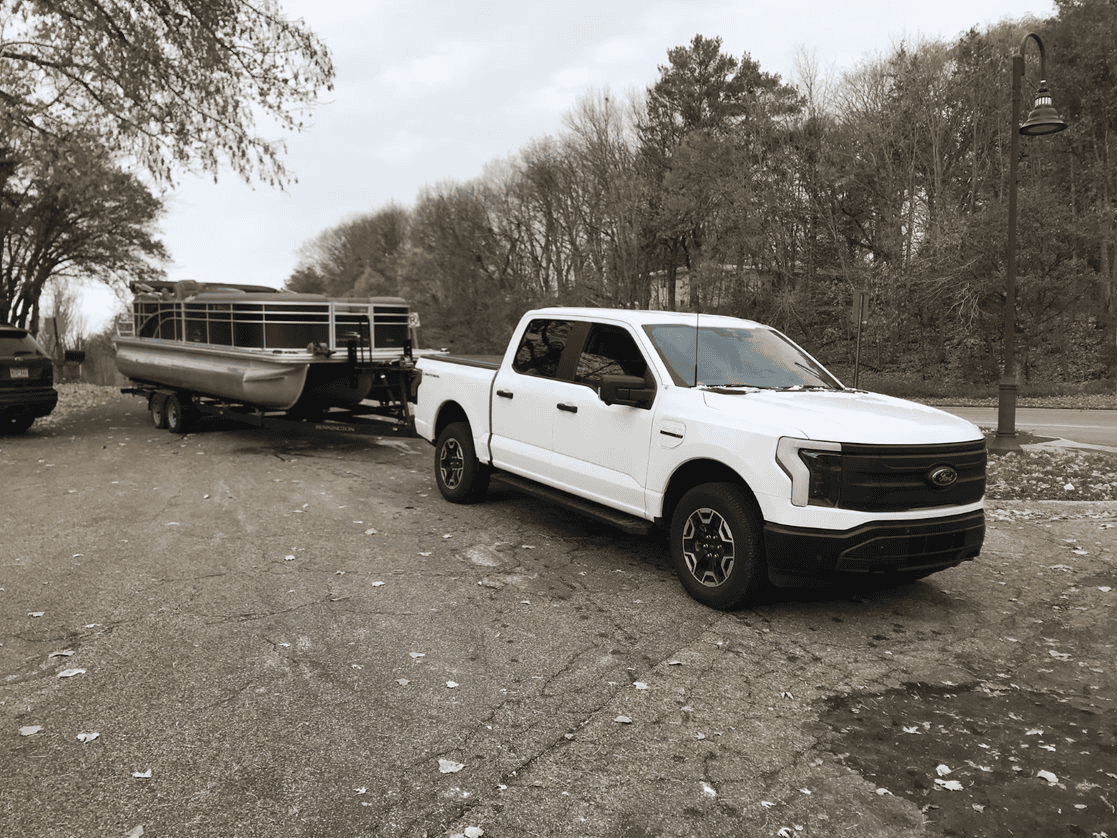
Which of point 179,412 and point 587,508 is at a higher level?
point 179,412

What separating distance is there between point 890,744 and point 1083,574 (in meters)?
3.72

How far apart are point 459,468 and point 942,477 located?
4636mm

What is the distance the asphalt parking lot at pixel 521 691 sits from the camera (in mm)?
3154

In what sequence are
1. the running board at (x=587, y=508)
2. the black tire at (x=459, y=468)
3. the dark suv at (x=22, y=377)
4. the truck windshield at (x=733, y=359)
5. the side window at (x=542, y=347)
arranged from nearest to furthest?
1. the running board at (x=587, y=508)
2. the truck windshield at (x=733, y=359)
3. the side window at (x=542, y=347)
4. the black tire at (x=459, y=468)
5. the dark suv at (x=22, y=377)

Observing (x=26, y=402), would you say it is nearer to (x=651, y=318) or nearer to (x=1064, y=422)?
(x=651, y=318)

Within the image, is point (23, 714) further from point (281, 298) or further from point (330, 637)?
point (281, 298)

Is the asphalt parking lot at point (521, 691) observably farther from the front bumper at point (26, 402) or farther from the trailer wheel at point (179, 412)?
the front bumper at point (26, 402)

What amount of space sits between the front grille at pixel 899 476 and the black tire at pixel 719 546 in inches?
23.4

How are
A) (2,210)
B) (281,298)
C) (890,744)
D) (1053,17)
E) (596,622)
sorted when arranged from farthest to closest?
(1053,17) → (2,210) → (281,298) → (596,622) → (890,744)

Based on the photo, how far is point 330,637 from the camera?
15.9 feet

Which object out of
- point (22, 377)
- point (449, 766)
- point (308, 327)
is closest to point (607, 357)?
point (449, 766)

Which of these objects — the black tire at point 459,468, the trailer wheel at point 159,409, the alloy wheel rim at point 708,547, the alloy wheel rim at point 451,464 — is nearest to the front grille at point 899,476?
the alloy wheel rim at point 708,547

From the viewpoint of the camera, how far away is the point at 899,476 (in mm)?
4906

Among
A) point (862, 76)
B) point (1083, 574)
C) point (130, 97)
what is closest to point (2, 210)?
point (130, 97)
